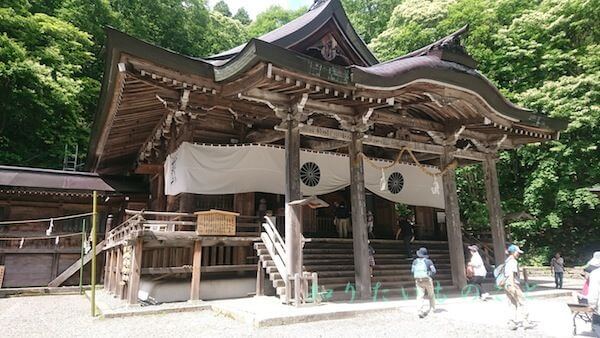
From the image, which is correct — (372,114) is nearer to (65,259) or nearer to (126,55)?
(126,55)

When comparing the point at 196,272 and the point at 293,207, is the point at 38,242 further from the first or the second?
the point at 293,207

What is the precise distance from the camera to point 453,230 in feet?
32.4

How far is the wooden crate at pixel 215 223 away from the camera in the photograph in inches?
323

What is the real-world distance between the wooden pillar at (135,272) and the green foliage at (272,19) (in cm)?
3239

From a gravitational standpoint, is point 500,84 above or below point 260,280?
above

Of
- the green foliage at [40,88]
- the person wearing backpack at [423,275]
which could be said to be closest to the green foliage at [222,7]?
the green foliage at [40,88]

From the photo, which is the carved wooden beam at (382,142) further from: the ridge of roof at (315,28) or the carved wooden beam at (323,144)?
the ridge of roof at (315,28)

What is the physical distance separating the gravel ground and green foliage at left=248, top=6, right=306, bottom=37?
33.6 m

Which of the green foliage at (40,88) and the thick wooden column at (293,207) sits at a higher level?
the green foliage at (40,88)

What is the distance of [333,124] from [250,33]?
97.6ft

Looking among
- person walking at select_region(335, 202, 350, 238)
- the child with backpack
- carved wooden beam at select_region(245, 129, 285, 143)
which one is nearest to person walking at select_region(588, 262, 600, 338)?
the child with backpack

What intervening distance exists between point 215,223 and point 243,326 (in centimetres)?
277

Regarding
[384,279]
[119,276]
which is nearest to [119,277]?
[119,276]

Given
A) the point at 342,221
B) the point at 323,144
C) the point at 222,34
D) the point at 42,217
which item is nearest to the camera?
the point at 323,144
